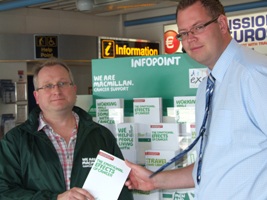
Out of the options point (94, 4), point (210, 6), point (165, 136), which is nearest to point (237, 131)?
point (210, 6)

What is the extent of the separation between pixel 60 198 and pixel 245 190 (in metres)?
0.91

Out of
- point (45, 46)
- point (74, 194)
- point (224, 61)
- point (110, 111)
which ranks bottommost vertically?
point (74, 194)

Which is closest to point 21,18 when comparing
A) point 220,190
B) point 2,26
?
point 2,26

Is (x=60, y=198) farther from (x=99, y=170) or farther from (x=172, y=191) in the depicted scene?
(x=172, y=191)

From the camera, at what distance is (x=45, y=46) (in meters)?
8.23

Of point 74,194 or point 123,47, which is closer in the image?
point 74,194

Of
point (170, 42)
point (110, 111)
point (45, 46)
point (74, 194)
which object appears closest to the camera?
point (74, 194)

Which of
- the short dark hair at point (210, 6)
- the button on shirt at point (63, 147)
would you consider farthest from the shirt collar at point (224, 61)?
the button on shirt at point (63, 147)

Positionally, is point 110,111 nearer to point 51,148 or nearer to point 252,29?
point 51,148

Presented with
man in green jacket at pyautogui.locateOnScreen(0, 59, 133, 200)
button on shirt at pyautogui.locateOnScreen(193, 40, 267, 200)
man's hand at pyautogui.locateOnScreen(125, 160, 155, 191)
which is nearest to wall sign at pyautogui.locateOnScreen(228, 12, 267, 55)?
man's hand at pyautogui.locateOnScreen(125, 160, 155, 191)

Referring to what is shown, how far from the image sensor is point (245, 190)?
6.18ft

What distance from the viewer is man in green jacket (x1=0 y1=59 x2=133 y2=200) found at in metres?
2.43

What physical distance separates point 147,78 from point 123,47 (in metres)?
6.04

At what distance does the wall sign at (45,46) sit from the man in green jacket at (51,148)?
5.60m
